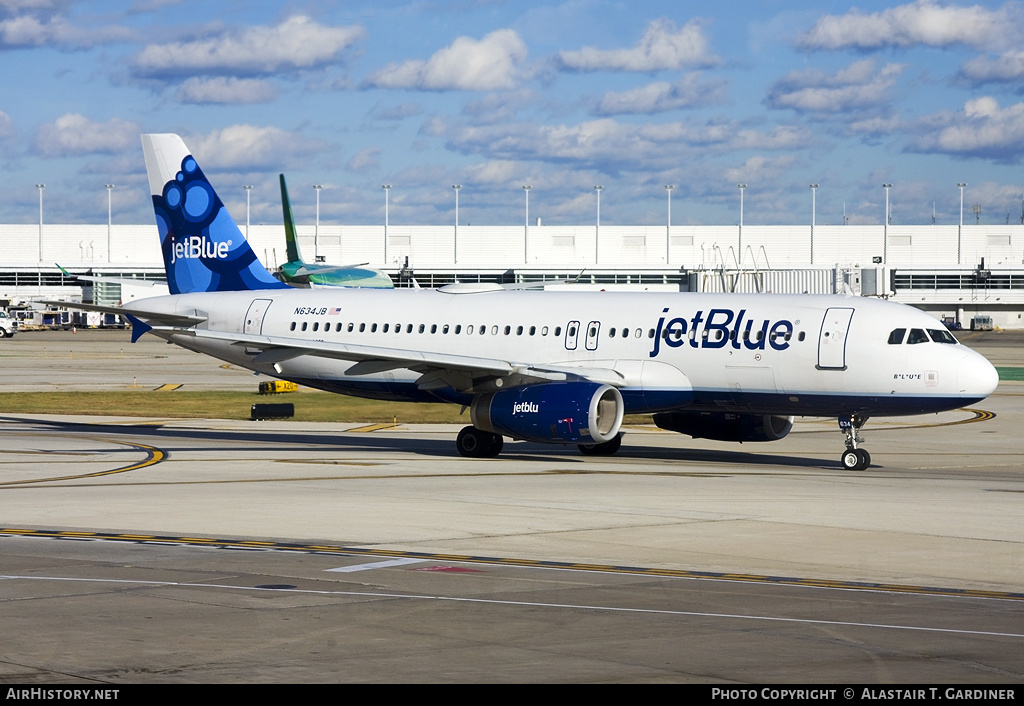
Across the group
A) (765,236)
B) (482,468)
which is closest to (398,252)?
(765,236)

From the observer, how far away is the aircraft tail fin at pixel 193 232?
41.1m

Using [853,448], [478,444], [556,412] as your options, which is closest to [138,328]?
[478,444]

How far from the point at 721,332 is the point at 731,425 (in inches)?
139

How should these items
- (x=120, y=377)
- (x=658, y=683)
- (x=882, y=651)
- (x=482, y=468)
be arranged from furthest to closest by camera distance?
(x=120, y=377) < (x=482, y=468) < (x=882, y=651) < (x=658, y=683)

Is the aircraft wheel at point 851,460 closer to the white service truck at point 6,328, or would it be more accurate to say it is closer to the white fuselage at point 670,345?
the white fuselage at point 670,345

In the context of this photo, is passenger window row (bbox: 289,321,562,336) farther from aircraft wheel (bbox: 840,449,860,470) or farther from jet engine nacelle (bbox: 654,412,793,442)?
aircraft wheel (bbox: 840,449,860,470)

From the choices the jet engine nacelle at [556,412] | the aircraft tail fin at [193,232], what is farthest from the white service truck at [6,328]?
the jet engine nacelle at [556,412]

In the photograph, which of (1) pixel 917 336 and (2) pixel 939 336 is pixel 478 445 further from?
(2) pixel 939 336

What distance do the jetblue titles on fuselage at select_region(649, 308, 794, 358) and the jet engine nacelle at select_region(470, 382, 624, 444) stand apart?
215cm

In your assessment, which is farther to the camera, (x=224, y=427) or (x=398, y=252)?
(x=398, y=252)

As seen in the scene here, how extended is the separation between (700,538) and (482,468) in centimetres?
1168

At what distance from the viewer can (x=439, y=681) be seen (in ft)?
35.5

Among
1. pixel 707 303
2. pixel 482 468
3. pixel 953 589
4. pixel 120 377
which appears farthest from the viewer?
pixel 120 377
